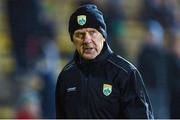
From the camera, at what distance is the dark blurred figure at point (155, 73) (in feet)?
35.7

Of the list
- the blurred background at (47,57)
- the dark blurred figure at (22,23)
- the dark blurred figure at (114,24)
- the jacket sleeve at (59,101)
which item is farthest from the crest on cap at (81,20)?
the dark blurred figure at (114,24)

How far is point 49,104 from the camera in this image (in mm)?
10805

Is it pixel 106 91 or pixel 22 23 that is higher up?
pixel 22 23

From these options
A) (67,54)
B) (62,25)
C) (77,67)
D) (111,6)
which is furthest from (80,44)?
(62,25)

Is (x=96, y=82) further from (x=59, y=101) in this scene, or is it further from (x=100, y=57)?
(x=59, y=101)

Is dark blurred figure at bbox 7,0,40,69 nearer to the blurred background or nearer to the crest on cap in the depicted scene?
the blurred background

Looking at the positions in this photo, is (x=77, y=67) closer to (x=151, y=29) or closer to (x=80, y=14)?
(x=80, y=14)

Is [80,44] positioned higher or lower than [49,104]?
higher

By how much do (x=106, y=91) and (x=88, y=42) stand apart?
37 cm

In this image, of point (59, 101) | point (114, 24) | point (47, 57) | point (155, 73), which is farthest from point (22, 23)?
point (59, 101)

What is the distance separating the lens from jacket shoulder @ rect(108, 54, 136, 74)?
5043 millimetres

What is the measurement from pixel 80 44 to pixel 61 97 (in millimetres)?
427

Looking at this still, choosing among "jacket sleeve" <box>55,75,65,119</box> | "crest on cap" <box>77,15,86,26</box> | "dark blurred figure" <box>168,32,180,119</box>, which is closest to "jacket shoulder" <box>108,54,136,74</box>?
"crest on cap" <box>77,15,86,26</box>

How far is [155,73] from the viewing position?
36.2 feet
